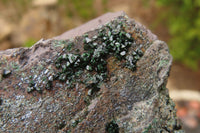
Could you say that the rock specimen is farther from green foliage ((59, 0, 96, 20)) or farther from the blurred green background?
green foliage ((59, 0, 96, 20))

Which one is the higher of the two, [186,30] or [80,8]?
[80,8]

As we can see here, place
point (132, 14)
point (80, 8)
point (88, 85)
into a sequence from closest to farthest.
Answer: point (88, 85)
point (80, 8)
point (132, 14)

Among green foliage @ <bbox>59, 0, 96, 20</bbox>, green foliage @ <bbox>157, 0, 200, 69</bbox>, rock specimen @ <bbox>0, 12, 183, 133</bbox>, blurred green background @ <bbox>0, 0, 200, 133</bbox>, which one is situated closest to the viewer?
rock specimen @ <bbox>0, 12, 183, 133</bbox>

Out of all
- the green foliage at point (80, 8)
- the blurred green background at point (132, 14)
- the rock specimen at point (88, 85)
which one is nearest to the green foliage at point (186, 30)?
the blurred green background at point (132, 14)

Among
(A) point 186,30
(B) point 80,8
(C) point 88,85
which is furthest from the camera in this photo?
(B) point 80,8

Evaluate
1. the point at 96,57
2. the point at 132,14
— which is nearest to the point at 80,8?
the point at 132,14

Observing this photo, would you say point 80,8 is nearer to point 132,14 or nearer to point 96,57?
point 132,14

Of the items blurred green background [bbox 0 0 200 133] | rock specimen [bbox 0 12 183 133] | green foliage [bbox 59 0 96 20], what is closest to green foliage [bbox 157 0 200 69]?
blurred green background [bbox 0 0 200 133]
